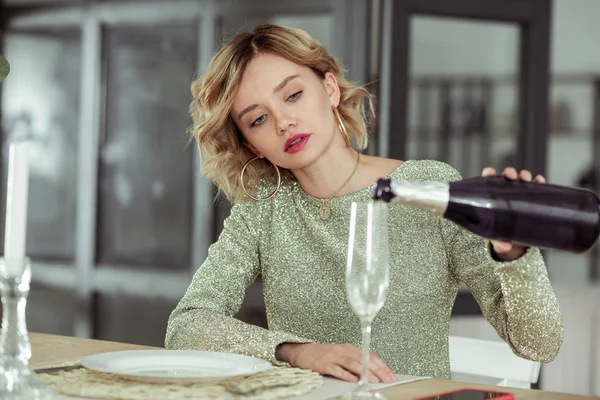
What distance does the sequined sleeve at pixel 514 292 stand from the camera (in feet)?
4.74

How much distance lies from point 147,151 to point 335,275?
223 cm

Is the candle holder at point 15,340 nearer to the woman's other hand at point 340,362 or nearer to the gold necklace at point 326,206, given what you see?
the woman's other hand at point 340,362

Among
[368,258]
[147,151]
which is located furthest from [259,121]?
[147,151]

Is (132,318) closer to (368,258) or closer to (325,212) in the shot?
(325,212)

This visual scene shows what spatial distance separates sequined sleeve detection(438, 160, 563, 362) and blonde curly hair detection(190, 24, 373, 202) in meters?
0.30

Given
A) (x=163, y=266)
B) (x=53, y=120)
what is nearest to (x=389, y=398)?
(x=163, y=266)

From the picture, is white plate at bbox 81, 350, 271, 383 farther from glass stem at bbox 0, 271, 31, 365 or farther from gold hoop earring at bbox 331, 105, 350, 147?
gold hoop earring at bbox 331, 105, 350, 147

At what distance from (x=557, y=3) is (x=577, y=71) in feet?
1.72

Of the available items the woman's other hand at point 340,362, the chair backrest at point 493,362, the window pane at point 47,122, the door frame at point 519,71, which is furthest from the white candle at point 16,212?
the window pane at point 47,122

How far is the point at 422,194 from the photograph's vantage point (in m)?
1.23

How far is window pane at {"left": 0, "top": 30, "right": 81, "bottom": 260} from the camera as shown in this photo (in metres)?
4.20

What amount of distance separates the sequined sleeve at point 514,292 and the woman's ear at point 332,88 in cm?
29

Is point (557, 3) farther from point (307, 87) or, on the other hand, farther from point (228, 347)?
point (228, 347)

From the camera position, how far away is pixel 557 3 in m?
6.61
